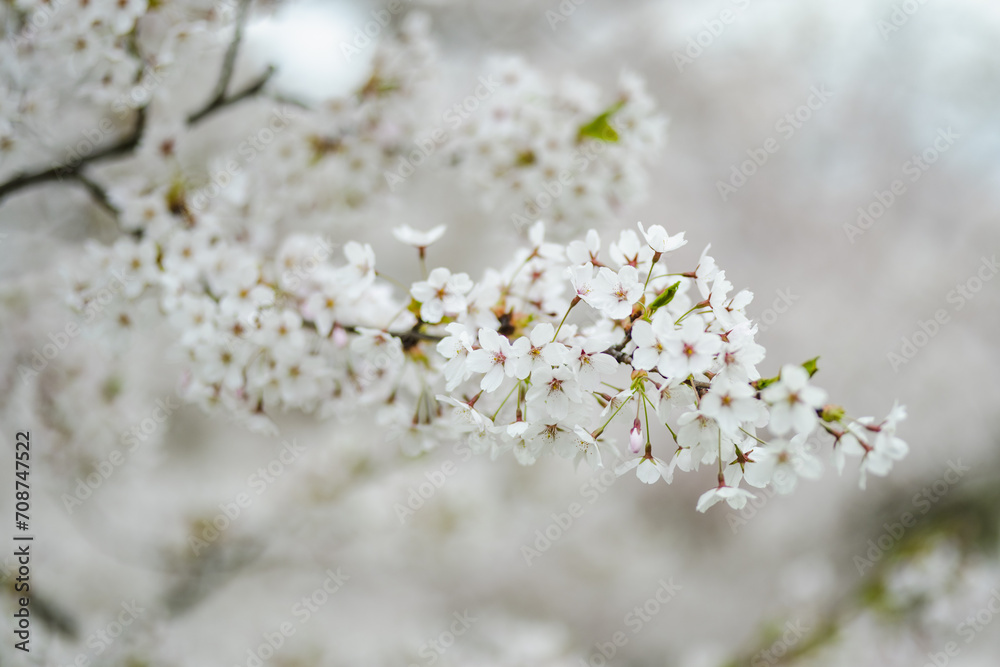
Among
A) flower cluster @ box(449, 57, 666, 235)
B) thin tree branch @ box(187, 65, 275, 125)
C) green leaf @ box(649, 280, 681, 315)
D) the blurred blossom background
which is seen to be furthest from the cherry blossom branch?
green leaf @ box(649, 280, 681, 315)

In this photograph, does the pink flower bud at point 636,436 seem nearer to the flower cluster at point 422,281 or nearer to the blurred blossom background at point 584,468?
the flower cluster at point 422,281

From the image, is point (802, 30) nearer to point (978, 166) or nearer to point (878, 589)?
point (978, 166)

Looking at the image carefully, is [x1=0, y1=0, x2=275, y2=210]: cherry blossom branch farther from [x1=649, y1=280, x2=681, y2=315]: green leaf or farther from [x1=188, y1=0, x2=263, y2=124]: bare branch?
[x1=649, y1=280, x2=681, y2=315]: green leaf

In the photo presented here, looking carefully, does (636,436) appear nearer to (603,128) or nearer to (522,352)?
(522,352)

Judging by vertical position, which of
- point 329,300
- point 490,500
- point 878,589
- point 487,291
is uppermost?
point 487,291

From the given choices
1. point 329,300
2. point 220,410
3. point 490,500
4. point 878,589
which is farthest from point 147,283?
point 878,589

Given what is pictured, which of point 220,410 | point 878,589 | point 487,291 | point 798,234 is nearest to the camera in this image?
point 487,291

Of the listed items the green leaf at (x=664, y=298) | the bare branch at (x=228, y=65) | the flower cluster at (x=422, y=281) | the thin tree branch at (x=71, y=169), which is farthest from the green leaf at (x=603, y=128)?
the thin tree branch at (x=71, y=169)

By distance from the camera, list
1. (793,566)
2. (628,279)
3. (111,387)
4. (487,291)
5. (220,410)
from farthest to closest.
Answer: (793,566) < (111,387) < (220,410) < (487,291) < (628,279)

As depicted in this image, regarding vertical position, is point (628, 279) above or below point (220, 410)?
above
